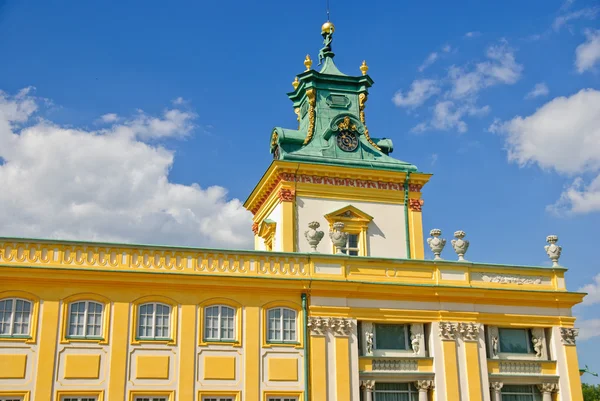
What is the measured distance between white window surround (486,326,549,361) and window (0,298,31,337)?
17347mm

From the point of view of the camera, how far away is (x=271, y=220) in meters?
36.7

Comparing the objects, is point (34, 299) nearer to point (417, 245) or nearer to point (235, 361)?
point (235, 361)

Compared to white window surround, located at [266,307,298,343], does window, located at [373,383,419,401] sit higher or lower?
lower

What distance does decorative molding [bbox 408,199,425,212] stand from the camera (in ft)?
121

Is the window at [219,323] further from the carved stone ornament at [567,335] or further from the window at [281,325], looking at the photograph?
the carved stone ornament at [567,335]

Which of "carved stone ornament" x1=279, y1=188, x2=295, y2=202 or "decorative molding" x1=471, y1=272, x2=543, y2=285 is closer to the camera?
"decorative molding" x1=471, y1=272, x2=543, y2=285

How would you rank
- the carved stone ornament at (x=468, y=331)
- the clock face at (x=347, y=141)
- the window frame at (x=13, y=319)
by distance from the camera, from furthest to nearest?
the clock face at (x=347, y=141)
the carved stone ornament at (x=468, y=331)
the window frame at (x=13, y=319)

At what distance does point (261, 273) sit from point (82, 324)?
6565 millimetres

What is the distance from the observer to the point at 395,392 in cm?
2781

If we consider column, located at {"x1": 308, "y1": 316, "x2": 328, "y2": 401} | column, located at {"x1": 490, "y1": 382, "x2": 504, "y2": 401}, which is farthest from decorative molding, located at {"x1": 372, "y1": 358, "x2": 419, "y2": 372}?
column, located at {"x1": 490, "y1": 382, "x2": 504, "y2": 401}

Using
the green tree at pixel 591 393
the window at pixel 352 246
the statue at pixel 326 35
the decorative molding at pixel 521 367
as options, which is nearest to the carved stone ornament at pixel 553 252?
the decorative molding at pixel 521 367

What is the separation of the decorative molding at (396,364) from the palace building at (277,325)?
0.13 feet

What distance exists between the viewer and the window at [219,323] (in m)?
26.3

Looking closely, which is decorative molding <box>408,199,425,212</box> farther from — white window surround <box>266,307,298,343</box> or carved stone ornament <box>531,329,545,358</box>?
white window surround <box>266,307,298,343</box>
